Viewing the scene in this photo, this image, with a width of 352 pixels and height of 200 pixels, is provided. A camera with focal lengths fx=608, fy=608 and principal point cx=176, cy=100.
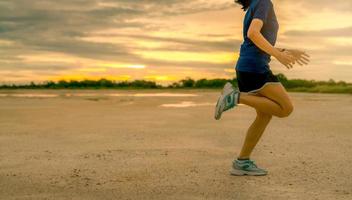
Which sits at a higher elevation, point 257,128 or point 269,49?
point 269,49

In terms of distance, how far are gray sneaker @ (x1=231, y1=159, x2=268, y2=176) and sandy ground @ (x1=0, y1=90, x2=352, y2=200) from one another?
0.42 ft

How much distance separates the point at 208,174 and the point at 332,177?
1349 mm

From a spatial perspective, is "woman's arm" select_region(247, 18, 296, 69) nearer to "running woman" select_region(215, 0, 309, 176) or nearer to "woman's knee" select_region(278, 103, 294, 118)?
"running woman" select_region(215, 0, 309, 176)

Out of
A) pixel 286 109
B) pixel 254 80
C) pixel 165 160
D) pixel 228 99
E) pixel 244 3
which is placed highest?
pixel 244 3

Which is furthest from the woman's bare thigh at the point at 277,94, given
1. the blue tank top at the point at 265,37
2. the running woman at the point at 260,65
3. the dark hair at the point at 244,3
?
the dark hair at the point at 244,3

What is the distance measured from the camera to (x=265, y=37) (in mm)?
6340

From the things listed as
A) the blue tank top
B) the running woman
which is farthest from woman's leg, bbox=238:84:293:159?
the blue tank top

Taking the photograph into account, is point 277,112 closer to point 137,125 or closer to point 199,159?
point 199,159

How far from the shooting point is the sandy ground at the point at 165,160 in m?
5.88

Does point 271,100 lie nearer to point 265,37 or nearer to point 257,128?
point 257,128

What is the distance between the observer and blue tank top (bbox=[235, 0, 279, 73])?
6.23 metres

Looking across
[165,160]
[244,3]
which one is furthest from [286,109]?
[165,160]

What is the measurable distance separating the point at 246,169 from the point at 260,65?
1.22 meters

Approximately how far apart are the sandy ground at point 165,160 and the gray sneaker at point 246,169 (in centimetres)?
13
